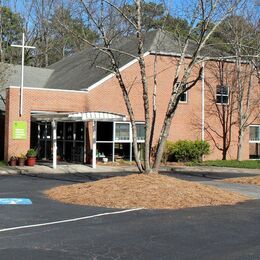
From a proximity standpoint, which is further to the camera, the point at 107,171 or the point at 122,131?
the point at 122,131

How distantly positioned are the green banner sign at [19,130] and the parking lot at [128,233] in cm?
1291

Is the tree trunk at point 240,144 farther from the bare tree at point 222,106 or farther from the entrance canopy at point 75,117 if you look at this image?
the entrance canopy at point 75,117

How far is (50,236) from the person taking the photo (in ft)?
27.1

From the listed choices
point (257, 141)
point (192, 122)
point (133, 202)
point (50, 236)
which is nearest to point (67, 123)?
point (192, 122)

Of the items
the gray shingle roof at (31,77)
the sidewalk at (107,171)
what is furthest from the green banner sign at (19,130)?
the gray shingle roof at (31,77)

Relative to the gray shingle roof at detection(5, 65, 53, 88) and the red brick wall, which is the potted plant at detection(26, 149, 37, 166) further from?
the gray shingle roof at detection(5, 65, 53, 88)

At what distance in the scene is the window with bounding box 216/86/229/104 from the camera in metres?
31.5

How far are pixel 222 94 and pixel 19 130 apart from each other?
13.5 metres

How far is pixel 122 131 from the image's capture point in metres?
28.0

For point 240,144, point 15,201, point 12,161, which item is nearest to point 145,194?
point 15,201

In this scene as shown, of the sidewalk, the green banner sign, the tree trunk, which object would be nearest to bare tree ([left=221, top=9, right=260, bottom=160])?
the tree trunk

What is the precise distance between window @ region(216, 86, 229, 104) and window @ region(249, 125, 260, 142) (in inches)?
111

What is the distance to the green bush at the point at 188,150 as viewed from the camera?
28.6m

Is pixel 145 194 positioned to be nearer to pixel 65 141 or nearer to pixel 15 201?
pixel 15 201
